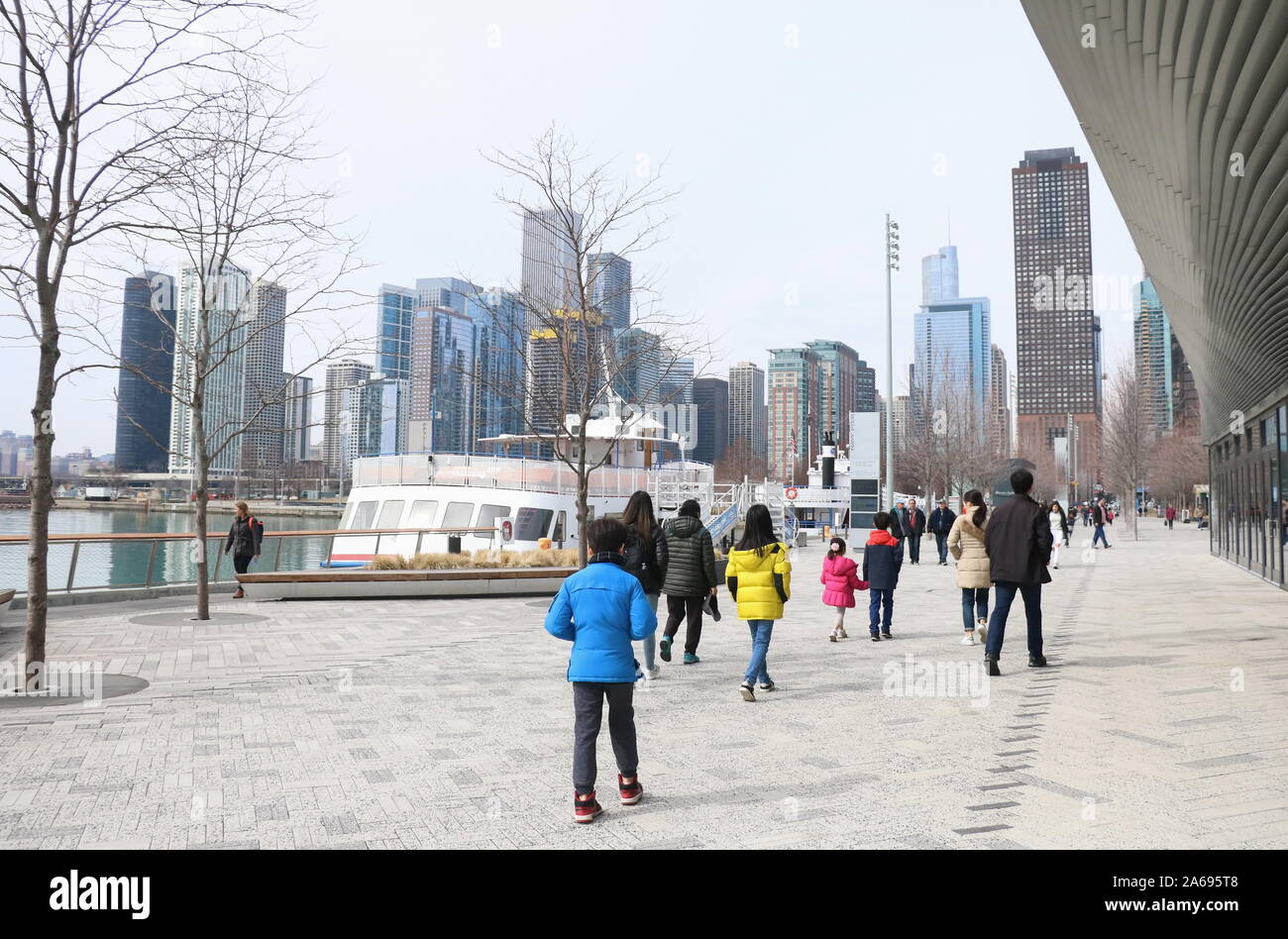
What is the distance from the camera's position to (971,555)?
10875 mm

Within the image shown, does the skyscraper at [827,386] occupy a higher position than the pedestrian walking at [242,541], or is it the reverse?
the skyscraper at [827,386]

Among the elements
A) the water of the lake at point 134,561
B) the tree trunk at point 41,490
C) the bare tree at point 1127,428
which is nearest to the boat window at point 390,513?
the water of the lake at point 134,561

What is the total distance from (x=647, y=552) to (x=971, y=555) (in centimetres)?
453

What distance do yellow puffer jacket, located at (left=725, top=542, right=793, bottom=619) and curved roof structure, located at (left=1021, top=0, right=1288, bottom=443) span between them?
14.7 ft

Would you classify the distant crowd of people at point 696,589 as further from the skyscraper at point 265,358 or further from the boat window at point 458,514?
the boat window at point 458,514

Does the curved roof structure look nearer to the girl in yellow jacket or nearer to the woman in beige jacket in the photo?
the woman in beige jacket

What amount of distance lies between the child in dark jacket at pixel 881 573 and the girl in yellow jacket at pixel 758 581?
3963mm

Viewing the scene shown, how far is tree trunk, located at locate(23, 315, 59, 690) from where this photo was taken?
7.78 m

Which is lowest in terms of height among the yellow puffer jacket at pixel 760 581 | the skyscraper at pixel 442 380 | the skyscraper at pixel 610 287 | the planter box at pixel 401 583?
the planter box at pixel 401 583

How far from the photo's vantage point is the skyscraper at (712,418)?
544 ft

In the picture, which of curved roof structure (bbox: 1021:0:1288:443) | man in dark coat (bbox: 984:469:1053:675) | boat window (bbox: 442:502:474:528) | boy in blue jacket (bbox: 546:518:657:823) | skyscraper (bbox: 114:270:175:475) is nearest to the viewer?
boy in blue jacket (bbox: 546:518:657:823)

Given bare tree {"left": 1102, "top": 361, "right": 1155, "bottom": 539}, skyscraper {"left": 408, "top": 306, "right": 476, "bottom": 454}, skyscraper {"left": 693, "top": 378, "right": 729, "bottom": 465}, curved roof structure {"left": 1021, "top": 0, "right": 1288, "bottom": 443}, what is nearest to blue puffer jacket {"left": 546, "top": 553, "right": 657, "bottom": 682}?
curved roof structure {"left": 1021, "top": 0, "right": 1288, "bottom": 443}

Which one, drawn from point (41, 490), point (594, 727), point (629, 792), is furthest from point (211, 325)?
point (629, 792)
